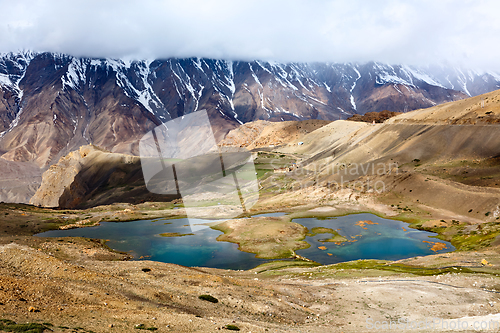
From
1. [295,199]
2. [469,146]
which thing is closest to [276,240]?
Result: [295,199]

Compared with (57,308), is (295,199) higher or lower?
lower

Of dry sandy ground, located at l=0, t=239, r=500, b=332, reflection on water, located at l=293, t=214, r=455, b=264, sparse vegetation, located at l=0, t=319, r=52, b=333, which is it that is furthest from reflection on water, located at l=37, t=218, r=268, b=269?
sparse vegetation, located at l=0, t=319, r=52, b=333

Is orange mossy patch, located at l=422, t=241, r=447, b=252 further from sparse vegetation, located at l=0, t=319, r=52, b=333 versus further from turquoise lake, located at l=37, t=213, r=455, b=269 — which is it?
sparse vegetation, located at l=0, t=319, r=52, b=333

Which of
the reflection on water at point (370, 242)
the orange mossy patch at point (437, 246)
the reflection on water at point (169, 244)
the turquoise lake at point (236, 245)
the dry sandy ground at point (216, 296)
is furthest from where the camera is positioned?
the orange mossy patch at point (437, 246)

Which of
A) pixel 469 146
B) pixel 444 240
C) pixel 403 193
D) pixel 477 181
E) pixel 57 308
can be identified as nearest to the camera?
pixel 57 308

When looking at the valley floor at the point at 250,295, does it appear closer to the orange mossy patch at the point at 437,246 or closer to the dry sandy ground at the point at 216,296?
the dry sandy ground at the point at 216,296

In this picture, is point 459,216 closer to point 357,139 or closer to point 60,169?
point 357,139

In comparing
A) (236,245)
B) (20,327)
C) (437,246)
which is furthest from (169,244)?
(20,327)

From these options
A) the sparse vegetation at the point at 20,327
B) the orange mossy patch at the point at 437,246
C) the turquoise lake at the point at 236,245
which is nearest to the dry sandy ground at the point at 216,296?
the sparse vegetation at the point at 20,327
